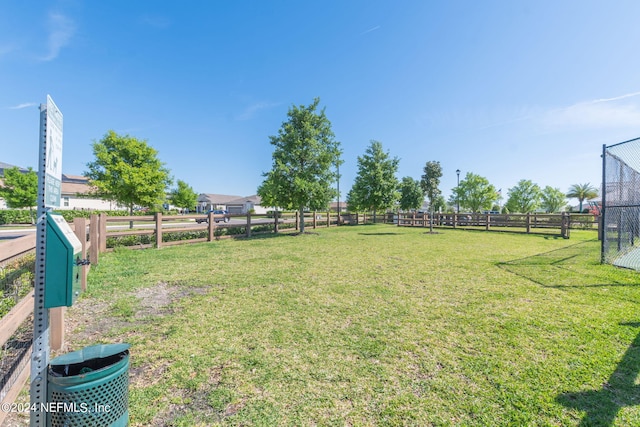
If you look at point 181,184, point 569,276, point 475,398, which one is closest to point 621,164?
point 569,276

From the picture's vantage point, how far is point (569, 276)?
19.5 ft

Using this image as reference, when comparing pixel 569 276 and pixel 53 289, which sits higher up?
pixel 53 289

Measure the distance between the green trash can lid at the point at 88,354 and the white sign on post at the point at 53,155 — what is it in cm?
100

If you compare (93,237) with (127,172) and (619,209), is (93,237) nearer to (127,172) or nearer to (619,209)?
(619,209)

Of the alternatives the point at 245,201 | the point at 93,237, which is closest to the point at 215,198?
the point at 245,201

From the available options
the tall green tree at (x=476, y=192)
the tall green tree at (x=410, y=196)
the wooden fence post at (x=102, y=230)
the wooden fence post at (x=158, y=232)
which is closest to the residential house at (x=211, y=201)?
the tall green tree at (x=410, y=196)

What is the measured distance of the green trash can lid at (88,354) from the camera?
1770 millimetres

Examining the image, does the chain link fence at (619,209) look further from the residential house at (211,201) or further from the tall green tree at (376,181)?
the residential house at (211,201)

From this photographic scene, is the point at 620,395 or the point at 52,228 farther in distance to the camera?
the point at 620,395

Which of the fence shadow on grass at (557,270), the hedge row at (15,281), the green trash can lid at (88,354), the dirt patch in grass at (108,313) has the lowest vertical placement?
the dirt patch in grass at (108,313)

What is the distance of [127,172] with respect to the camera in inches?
734

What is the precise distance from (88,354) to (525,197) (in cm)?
5289

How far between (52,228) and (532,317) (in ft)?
17.2

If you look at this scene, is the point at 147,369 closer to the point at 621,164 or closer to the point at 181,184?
the point at 621,164
